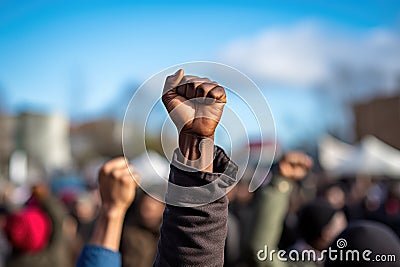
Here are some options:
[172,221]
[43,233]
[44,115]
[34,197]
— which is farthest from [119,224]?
[44,115]

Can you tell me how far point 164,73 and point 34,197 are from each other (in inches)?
156

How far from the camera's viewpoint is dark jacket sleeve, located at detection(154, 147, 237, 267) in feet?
4.48

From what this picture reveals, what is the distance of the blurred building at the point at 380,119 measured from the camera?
1241 inches

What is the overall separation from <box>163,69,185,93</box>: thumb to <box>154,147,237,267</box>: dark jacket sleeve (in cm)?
20

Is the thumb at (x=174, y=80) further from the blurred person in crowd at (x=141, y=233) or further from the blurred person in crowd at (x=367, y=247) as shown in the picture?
the blurred person in crowd at (x=141, y=233)

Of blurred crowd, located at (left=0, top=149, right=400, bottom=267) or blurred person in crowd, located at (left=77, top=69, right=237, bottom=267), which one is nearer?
blurred person in crowd, located at (left=77, top=69, right=237, bottom=267)

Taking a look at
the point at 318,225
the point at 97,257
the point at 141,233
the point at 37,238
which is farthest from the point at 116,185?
the point at 37,238

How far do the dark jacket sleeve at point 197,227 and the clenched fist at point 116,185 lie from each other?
0.46 meters

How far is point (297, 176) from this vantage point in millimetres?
2773

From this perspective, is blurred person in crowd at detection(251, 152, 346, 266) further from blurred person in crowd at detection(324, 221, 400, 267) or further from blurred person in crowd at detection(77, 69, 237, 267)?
blurred person in crowd at detection(77, 69, 237, 267)

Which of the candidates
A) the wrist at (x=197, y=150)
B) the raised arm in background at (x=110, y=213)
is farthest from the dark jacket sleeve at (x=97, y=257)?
the wrist at (x=197, y=150)

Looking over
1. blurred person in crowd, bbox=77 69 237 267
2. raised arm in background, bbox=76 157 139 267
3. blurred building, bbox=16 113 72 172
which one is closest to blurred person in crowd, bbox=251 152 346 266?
raised arm in background, bbox=76 157 139 267

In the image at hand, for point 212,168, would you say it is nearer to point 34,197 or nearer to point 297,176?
point 297,176

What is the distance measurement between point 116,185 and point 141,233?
6.39 feet
